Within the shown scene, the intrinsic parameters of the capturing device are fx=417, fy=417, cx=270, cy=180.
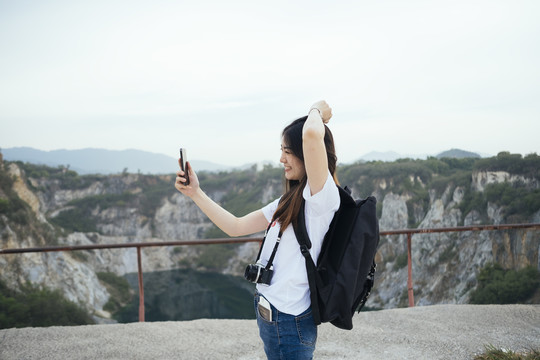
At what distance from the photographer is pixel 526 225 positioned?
4.29m

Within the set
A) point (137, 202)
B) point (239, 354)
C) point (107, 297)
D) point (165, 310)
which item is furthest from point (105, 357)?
point (137, 202)

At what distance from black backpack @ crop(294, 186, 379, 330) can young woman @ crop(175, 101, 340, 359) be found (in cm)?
3

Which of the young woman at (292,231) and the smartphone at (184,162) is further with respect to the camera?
the smartphone at (184,162)

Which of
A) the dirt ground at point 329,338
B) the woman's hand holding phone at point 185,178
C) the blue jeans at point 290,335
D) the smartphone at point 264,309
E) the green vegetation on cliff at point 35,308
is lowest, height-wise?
the green vegetation on cliff at point 35,308

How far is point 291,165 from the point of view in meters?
1.55

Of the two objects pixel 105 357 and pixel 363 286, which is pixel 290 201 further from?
pixel 105 357

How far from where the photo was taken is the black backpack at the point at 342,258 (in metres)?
1.41

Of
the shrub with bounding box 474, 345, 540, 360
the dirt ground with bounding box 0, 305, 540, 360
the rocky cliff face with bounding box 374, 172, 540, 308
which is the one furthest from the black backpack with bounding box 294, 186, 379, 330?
the rocky cliff face with bounding box 374, 172, 540, 308

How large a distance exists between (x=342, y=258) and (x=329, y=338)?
248 centimetres

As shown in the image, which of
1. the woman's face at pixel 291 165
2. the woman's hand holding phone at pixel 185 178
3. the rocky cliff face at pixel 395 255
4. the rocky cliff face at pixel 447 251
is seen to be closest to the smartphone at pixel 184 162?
the woman's hand holding phone at pixel 185 178

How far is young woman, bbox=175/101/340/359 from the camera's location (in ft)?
4.41

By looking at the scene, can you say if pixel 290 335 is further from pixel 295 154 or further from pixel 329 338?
pixel 329 338

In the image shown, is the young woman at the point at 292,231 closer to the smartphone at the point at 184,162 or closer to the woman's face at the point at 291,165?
the woman's face at the point at 291,165

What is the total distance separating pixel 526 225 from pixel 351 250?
3714mm
